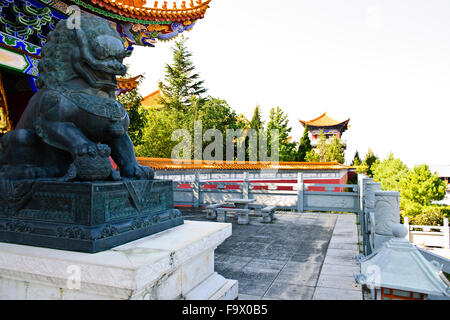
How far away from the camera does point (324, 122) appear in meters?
42.7

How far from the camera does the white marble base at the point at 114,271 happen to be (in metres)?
1.62

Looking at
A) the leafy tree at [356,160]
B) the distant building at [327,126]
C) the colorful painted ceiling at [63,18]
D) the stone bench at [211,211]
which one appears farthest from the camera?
the distant building at [327,126]

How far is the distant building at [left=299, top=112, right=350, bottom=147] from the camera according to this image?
134ft

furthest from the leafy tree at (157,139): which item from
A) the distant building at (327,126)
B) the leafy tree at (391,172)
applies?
the distant building at (327,126)

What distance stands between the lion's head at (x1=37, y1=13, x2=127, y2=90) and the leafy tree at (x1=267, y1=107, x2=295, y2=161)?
2221cm

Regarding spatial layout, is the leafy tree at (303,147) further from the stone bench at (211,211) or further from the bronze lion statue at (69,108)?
the bronze lion statue at (69,108)

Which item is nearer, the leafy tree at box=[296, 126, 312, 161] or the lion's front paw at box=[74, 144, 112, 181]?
the lion's front paw at box=[74, 144, 112, 181]

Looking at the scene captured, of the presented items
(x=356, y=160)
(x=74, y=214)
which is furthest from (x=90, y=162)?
(x=356, y=160)

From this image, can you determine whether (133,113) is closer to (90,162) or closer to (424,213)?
(90,162)

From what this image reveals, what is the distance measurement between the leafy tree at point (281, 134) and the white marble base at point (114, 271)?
73.1ft

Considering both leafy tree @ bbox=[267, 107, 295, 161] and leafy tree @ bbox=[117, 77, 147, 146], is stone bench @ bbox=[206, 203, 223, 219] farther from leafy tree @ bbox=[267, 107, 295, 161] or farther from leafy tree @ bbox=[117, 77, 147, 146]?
leafy tree @ bbox=[267, 107, 295, 161]

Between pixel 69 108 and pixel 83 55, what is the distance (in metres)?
0.40

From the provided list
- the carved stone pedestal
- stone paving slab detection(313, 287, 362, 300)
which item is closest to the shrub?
stone paving slab detection(313, 287, 362, 300)
